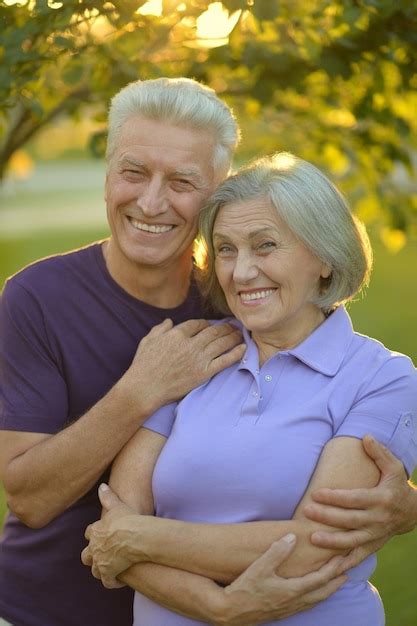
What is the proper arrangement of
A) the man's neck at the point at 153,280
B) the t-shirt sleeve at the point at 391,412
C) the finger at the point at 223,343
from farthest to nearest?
the man's neck at the point at 153,280 < the finger at the point at 223,343 < the t-shirt sleeve at the point at 391,412

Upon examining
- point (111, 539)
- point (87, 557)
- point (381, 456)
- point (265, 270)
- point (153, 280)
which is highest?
point (265, 270)

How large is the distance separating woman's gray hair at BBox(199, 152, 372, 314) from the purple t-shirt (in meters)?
0.38

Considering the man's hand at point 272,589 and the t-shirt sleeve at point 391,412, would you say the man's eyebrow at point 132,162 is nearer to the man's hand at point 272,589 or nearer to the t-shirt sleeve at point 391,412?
the t-shirt sleeve at point 391,412

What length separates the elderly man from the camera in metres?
3.03

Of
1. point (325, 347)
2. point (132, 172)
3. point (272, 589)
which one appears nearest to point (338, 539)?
point (272, 589)

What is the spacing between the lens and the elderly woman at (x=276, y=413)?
279 cm

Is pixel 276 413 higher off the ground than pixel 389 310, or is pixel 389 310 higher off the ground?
pixel 276 413

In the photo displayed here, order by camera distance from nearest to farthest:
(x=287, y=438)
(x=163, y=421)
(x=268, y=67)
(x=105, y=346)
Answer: (x=287, y=438), (x=163, y=421), (x=105, y=346), (x=268, y=67)

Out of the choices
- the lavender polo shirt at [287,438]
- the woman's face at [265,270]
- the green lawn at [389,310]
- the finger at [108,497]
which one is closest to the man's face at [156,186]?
the woman's face at [265,270]

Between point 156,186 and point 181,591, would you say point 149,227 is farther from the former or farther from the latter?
point 181,591

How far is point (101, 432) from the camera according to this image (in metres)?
2.99

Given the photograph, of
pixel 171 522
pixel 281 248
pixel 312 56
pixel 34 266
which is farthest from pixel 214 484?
pixel 312 56

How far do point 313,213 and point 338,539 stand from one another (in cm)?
81

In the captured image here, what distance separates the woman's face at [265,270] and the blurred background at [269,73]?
917mm
